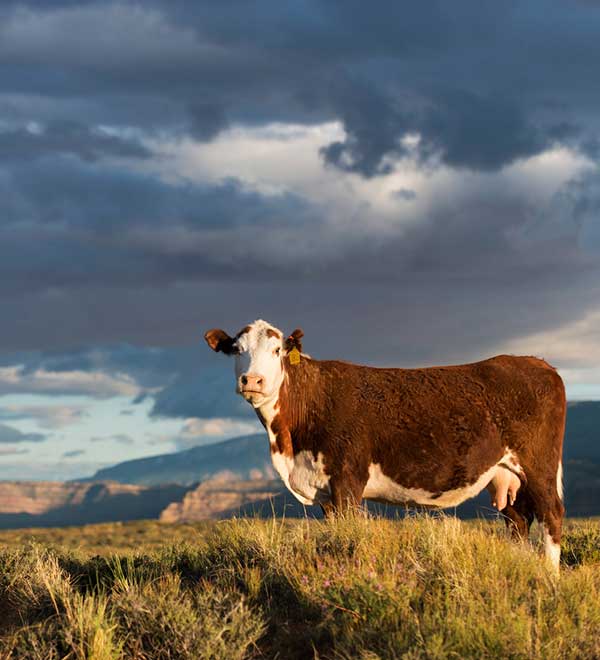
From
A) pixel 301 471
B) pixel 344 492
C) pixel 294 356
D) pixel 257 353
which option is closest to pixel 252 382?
pixel 257 353

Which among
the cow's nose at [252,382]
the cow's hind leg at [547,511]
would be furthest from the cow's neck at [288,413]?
the cow's hind leg at [547,511]

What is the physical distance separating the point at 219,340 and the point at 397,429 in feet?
9.76

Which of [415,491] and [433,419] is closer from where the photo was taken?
[415,491]

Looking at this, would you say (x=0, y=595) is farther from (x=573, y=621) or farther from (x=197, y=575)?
(x=573, y=621)

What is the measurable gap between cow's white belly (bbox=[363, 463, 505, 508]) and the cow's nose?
6.85 ft

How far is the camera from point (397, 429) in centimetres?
1383


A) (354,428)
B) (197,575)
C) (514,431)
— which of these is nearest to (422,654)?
(197,575)

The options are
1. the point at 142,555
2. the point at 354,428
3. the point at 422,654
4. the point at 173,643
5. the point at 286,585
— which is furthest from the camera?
the point at 142,555

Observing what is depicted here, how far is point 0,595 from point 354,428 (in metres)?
5.38

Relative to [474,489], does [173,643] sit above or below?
below

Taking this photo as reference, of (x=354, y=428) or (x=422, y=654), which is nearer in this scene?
(x=422, y=654)

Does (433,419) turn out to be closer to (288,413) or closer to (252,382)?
(288,413)

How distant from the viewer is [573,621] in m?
9.73

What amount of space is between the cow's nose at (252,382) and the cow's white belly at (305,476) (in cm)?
123
